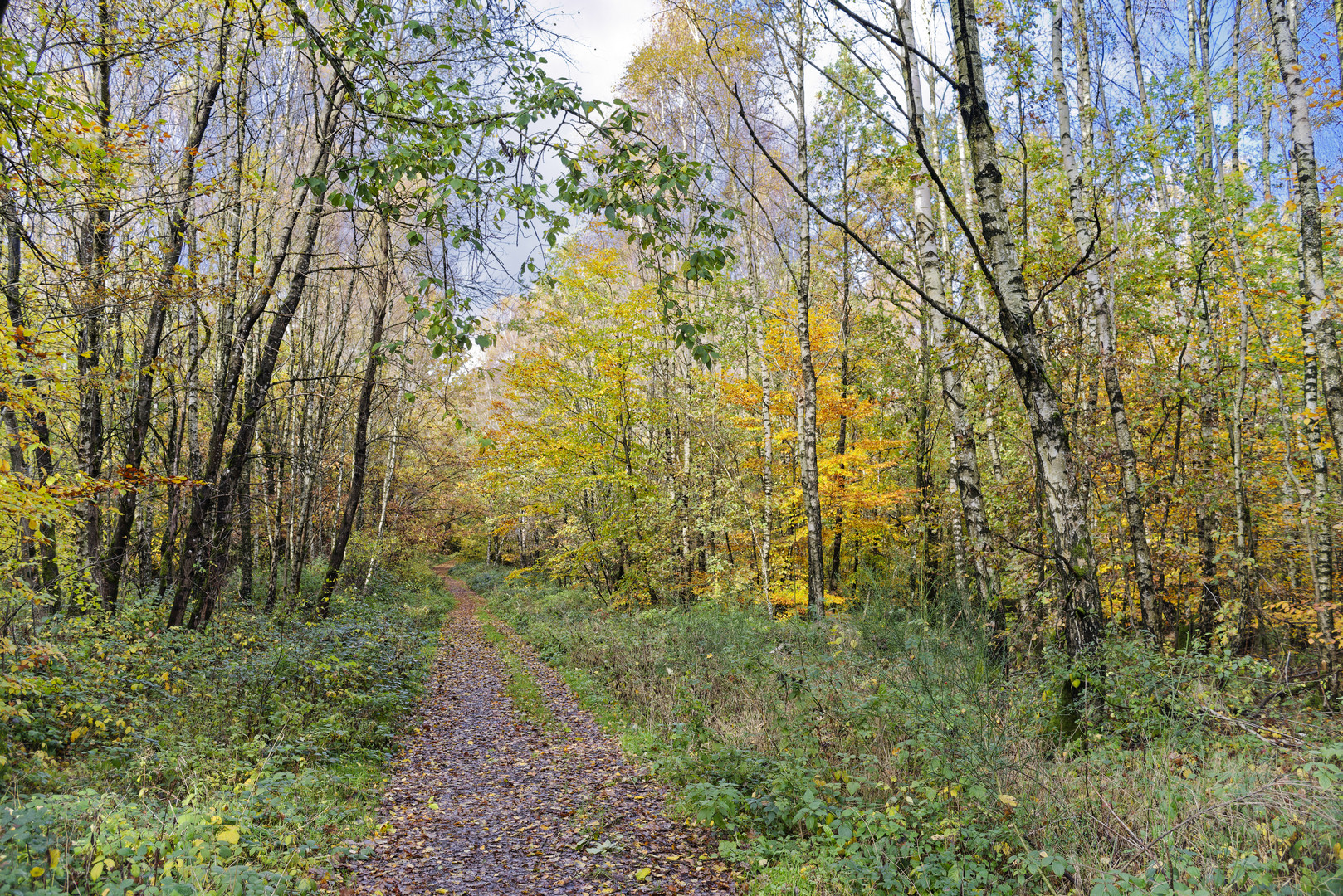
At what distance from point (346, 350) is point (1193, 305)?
66.6 ft

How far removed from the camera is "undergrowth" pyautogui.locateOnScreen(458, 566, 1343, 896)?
293cm

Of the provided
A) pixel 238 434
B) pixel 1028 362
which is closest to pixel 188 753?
pixel 238 434

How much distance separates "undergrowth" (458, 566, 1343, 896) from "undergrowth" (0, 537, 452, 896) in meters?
2.80

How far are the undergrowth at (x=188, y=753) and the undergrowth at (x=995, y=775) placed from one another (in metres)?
2.80

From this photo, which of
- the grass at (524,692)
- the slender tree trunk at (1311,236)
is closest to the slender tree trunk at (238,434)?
the grass at (524,692)

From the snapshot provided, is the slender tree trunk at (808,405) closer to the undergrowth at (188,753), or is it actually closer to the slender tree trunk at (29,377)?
the undergrowth at (188,753)

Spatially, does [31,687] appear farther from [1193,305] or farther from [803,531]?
[1193,305]

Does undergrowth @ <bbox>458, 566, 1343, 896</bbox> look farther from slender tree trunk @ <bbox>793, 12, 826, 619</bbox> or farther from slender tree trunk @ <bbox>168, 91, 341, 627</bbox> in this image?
slender tree trunk @ <bbox>168, 91, 341, 627</bbox>

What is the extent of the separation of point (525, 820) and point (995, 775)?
3.67 m

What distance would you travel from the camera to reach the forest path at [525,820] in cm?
427

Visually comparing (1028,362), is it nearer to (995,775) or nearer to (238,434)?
(995,775)

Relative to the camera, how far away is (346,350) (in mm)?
19297

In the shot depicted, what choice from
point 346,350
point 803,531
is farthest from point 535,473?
point 346,350

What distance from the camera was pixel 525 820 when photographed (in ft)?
17.3
